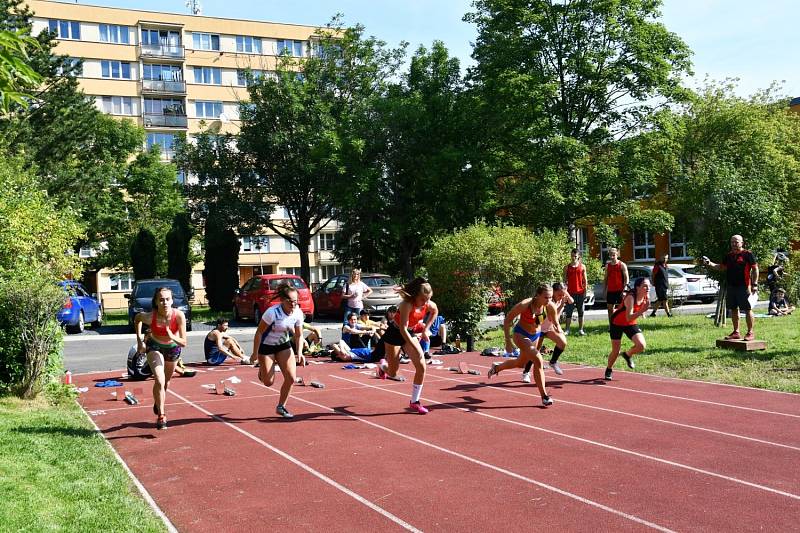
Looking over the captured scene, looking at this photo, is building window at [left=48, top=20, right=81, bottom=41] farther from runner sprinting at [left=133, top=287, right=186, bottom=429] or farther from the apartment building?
runner sprinting at [left=133, top=287, right=186, bottom=429]

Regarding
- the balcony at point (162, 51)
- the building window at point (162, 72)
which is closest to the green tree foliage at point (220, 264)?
the building window at point (162, 72)

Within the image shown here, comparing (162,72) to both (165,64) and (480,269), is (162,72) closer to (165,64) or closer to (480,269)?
(165,64)

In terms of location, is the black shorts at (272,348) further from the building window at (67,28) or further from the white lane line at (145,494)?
the building window at (67,28)

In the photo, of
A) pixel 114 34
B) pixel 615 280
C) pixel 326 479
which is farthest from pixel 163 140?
pixel 326 479

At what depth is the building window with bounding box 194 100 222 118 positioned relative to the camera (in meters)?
61.6

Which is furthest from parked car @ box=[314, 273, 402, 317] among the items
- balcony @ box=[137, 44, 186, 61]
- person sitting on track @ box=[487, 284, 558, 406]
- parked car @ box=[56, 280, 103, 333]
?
balcony @ box=[137, 44, 186, 61]

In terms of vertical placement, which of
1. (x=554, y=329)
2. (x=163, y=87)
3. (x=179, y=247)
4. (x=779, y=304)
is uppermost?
(x=163, y=87)

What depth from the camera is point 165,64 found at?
6022cm

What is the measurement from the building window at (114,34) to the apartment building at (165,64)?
0.24ft

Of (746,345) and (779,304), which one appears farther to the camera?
(779,304)

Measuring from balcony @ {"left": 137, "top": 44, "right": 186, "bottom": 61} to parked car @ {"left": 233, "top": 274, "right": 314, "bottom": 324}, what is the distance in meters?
Answer: 39.5

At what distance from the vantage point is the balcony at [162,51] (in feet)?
194

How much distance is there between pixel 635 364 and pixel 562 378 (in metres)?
1.83

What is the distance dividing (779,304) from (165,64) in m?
52.1
